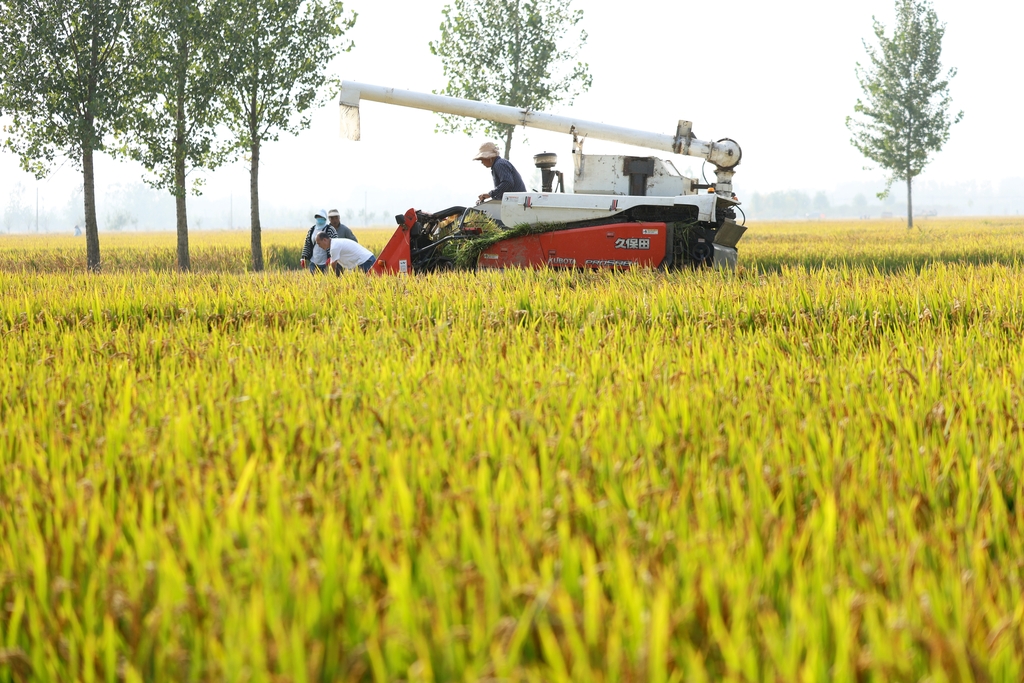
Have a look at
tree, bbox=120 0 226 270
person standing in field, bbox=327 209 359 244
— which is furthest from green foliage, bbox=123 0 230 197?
person standing in field, bbox=327 209 359 244

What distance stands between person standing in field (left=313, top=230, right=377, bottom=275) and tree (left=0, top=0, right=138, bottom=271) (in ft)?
25.5

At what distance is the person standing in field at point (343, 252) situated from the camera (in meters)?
12.9

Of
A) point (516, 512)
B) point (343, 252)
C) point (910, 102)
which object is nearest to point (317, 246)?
point (343, 252)

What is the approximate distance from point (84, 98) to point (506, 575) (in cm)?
1916

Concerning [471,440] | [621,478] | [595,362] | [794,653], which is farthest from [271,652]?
[595,362]

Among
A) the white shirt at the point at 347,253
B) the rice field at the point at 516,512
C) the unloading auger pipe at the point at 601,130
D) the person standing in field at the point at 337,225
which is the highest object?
the unloading auger pipe at the point at 601,130

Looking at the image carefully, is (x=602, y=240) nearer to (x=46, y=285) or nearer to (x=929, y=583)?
A: (x=46, y=285)

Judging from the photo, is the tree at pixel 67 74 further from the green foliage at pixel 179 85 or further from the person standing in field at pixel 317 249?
the person standing in field at pixel 317 249

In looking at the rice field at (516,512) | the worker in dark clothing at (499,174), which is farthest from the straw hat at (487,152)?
the rice field at (516,512)

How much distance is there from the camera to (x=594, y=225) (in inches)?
424

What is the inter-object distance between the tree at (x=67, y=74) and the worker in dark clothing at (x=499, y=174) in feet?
33.8

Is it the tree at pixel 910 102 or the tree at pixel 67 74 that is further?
the tree at pixel 910 102

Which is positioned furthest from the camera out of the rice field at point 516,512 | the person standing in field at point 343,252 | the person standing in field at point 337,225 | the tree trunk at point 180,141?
the tree trunk at point 180,141

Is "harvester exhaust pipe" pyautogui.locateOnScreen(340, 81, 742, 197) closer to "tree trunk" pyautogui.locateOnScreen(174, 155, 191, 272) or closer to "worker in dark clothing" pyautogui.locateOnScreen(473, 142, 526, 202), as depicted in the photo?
"worker in dark clothing" pyautogui.locateOnScreen(473, 142, 526, 202)
